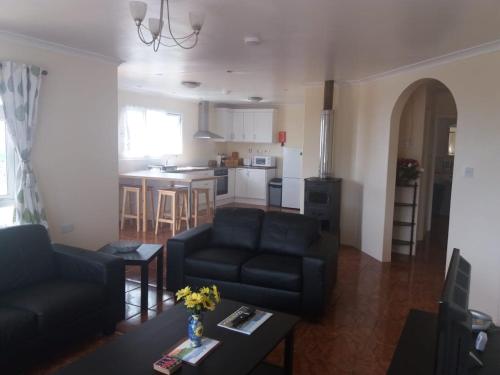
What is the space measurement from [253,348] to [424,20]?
102 inches

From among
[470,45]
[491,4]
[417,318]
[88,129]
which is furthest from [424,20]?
[88,129]

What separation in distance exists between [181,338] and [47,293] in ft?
3.84

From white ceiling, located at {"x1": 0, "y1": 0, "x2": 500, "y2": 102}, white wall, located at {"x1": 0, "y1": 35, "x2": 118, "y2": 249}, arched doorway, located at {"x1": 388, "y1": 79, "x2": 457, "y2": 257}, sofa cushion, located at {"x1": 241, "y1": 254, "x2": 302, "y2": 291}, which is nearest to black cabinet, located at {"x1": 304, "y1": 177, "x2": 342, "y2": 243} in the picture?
arched doorway, located at {"x1": 388, "y1": 79, "x2": 457, "y2": 257}

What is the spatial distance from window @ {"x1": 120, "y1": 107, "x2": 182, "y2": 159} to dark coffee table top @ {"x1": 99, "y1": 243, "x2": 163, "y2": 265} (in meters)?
3.73

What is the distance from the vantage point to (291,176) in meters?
8.60

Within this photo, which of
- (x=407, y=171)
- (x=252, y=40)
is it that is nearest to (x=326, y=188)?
(x=407, y=171)

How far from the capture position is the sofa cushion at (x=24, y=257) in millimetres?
2848

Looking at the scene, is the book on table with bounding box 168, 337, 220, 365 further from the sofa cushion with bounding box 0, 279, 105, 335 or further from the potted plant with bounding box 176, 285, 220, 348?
the sofa cushion with bounding box 0, 279, 105, 335

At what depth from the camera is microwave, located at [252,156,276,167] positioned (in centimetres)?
928

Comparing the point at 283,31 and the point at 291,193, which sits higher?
the point at 283,31

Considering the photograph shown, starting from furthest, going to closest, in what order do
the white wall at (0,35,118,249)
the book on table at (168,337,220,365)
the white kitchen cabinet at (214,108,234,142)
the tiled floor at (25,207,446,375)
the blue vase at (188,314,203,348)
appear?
the white kitchen cabinet at (214,108,234,142) → the white wall at (0,35,118,249) → the tiled floor at (25,207,446,375) → the blue vase at (188,314,203,348) → the book on table at (168,337,220,365)

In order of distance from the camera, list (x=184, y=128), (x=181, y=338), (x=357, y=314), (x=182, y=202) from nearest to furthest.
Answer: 1. (x=181, y=338)
2. (x=357, y=314)
3. (x=182, y=202)
4. (x=184, y=128)

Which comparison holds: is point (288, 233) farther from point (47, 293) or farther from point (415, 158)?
point (415, 158)

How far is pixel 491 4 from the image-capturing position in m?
2.54
